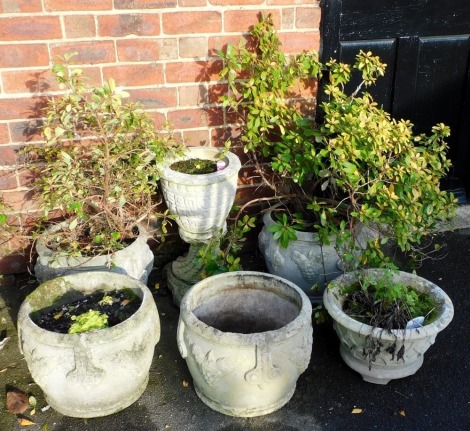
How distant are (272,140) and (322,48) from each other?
2.09 ft

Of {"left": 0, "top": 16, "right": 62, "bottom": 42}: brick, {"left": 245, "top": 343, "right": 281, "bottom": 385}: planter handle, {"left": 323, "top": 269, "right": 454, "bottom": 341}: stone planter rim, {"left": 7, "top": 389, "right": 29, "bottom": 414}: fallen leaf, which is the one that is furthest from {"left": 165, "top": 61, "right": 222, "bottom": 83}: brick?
{"left": 7, "top": 389, "right": 29, "bottom": 414}: fallen leaf

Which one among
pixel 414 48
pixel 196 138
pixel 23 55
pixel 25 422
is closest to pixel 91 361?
pixel 25 422

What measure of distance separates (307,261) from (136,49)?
1504 millimetres

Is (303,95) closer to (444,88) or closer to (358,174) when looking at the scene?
(358,174)

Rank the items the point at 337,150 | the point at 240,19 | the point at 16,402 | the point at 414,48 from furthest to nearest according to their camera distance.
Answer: the point at 414,48, the point at 240,19, the point at 337,150, the point at 16,402

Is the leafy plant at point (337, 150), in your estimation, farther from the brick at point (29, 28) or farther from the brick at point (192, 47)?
the brick at point (29, 28)

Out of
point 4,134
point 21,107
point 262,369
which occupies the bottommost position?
point 262,369

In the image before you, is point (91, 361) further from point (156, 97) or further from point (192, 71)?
point (192, 71)

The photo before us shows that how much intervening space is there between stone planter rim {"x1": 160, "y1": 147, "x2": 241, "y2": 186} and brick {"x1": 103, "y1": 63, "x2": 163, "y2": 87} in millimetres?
441

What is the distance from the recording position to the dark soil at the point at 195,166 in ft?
10.3

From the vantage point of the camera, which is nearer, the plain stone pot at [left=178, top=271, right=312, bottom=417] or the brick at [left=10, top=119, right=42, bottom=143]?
the plain stone pot at [left=178, top=271, right=312, bottom=417]

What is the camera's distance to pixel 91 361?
2348 mm

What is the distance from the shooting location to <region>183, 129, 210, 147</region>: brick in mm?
3357

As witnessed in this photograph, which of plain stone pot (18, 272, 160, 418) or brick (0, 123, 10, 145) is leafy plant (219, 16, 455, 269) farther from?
brick (0, 123, 10, 145)
